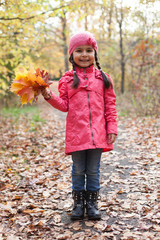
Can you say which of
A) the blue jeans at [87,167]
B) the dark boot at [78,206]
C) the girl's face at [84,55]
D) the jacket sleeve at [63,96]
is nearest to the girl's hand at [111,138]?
the blue jeans at [87,167]

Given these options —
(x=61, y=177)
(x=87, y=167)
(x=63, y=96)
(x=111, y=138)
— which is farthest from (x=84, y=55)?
(x=61, y=177)

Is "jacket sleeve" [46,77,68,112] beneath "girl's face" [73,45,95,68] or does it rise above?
beneath

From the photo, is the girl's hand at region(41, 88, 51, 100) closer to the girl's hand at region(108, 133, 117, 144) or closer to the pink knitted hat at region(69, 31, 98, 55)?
the pink knitted hat at region(69, 31, 98, 55)

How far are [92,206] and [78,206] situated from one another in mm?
157

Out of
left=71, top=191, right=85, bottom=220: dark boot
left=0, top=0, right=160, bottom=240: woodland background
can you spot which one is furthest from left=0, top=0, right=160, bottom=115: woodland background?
left=71, top=191, right=85, bottom=220: dark boot

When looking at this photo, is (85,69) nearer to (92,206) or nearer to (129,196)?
(92,206)

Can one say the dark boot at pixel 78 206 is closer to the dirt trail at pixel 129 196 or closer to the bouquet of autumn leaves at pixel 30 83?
the dirt trail at pixel 129 196

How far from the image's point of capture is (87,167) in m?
2.55

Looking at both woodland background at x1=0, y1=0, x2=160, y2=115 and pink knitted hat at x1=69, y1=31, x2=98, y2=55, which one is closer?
Result: pink knitted hat at x1=69, y1=31, x2=98, y2=55

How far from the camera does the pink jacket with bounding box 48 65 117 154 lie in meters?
2.36

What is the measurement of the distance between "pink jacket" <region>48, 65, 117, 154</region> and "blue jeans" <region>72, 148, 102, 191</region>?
4.4 inches

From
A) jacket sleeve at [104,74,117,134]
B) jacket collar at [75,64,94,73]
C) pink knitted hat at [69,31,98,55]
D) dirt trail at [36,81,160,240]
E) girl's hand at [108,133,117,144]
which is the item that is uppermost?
pink knitted hat at [69,31,98,55]

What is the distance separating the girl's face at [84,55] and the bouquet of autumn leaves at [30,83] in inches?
20.2

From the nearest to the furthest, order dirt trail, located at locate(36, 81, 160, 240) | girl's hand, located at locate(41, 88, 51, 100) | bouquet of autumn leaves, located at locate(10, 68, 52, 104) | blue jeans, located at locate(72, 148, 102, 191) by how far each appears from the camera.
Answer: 1. bouquet of autumn leaves, located at locate(10, 68, 52, 104)
2. girl's hand, located at locate(41, 88, 51, 100)
3. dirt trail, located at locate(36, 81, 160, 240)
4. blue jeans, located at locate(72, 148, 102, 191)
